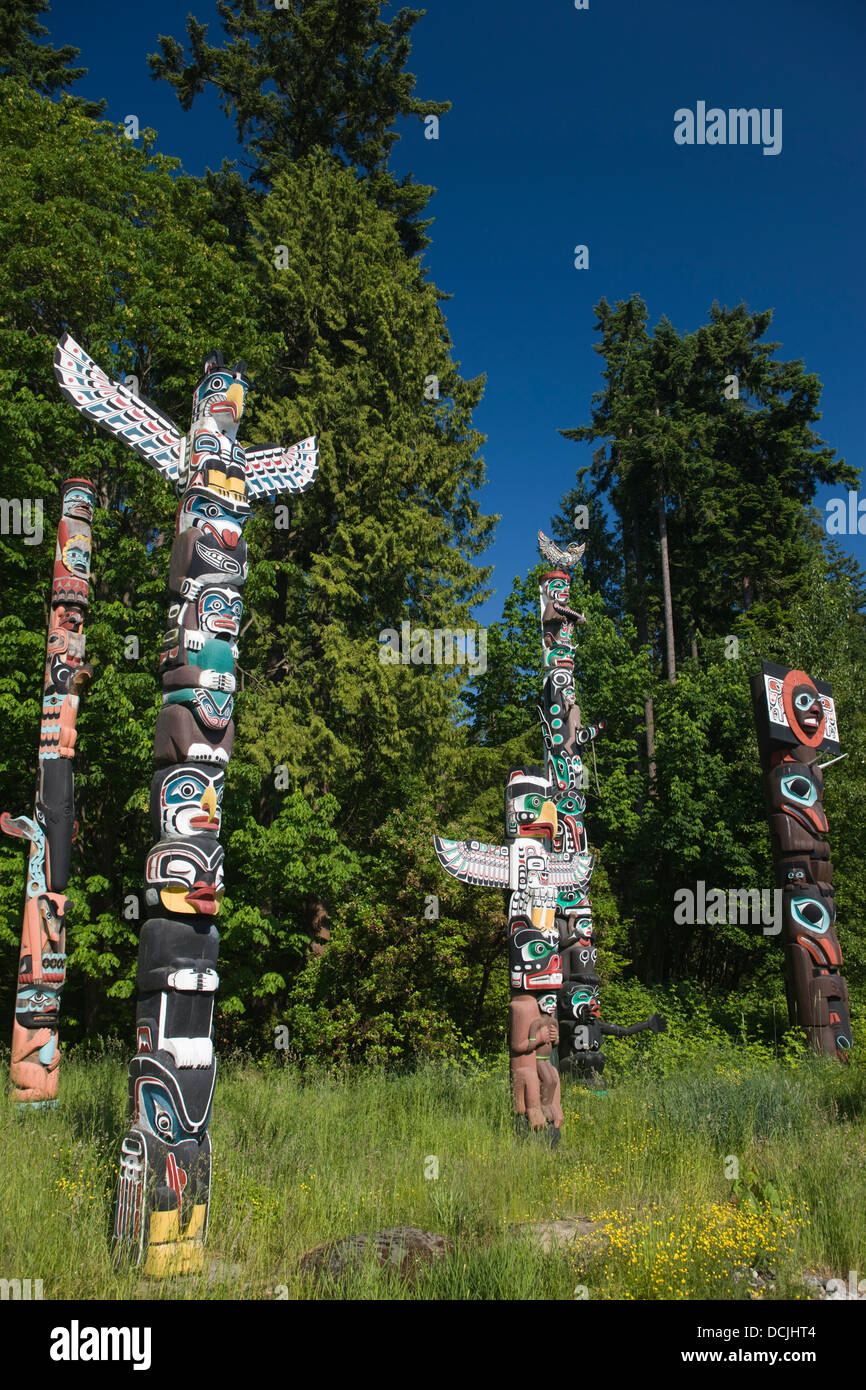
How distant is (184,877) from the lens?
559cm

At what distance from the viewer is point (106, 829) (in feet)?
47.8

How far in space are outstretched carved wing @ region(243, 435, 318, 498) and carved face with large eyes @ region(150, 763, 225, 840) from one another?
2.64 m

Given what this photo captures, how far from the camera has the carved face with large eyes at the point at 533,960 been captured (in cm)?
787

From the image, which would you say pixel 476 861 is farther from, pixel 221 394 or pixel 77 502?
pixel 77 502

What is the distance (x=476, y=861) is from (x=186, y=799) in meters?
3.12

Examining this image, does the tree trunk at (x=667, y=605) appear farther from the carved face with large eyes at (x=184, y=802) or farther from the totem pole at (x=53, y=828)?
the carved face with large eyes at (x=184, y=802)

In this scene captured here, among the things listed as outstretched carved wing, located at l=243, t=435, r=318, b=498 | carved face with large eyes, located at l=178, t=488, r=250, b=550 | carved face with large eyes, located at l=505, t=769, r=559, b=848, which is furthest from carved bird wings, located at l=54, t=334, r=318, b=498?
carved face with large eyes, located at l=505, t=769, r=559, b=848

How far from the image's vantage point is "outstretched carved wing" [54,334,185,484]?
6.61m

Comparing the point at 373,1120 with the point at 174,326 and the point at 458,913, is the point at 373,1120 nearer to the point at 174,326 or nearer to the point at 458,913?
the point at 458,913

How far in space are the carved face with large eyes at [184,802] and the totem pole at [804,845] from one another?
8.43 meters

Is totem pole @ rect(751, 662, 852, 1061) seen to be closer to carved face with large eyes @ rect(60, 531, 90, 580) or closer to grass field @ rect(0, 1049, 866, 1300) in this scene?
grass field @ rect(0, 1049, 866, 1300)

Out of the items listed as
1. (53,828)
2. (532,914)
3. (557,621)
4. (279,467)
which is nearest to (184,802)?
(279,467)

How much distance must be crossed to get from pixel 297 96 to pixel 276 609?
38.0 ft
